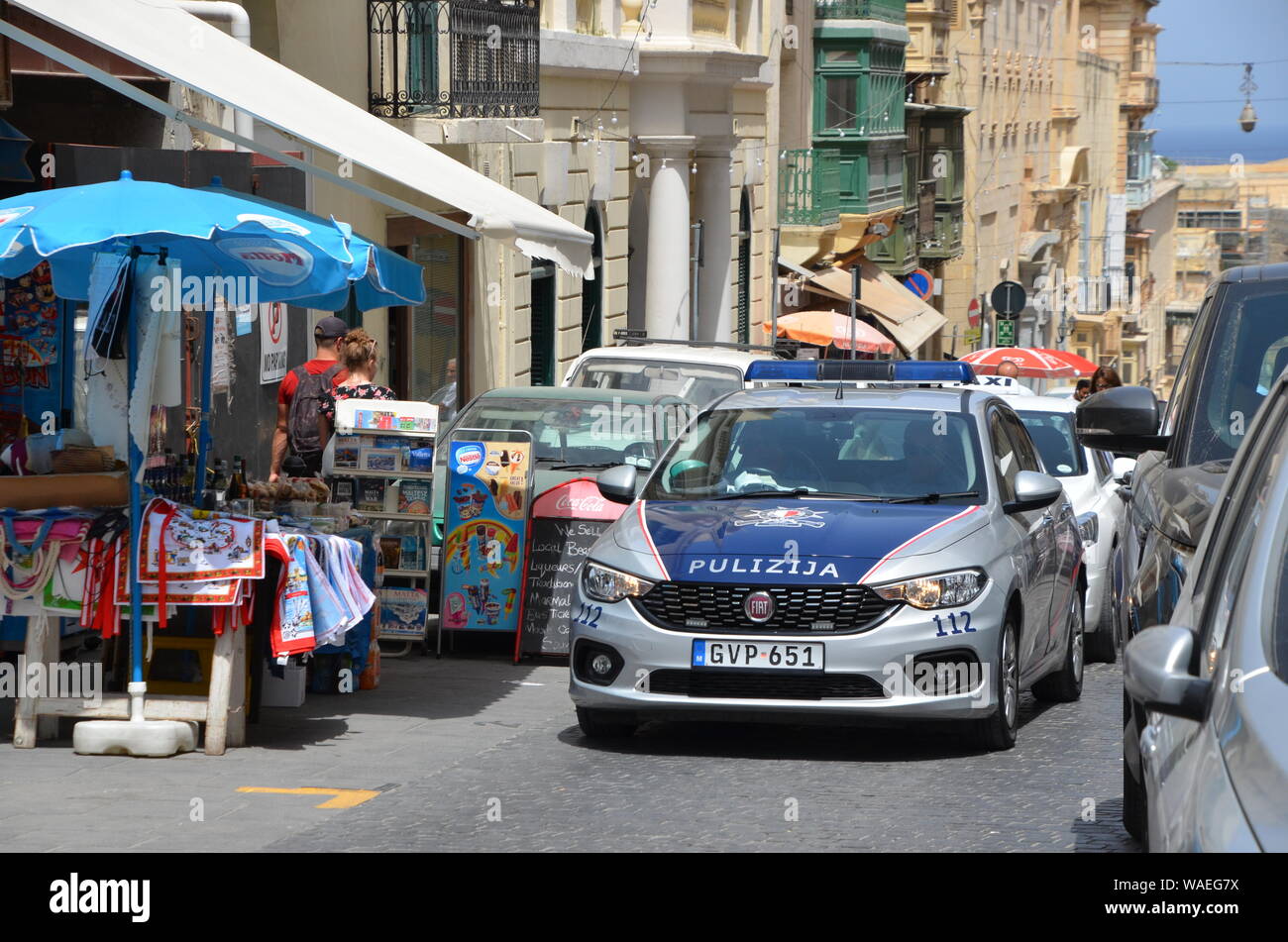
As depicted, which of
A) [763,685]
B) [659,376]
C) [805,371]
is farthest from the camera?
[659,376]

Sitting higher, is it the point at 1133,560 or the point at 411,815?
the point at 1133,560

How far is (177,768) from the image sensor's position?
27.9 ft

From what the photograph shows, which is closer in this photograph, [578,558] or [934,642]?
[934,642]

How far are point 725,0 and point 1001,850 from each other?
2548cm

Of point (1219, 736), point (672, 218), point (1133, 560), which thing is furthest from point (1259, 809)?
point (672, 218)

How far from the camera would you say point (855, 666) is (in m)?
8.59

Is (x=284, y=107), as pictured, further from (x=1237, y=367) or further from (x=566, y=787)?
(x=1237, y=367)

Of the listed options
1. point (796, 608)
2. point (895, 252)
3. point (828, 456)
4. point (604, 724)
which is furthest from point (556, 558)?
point (895, 252)

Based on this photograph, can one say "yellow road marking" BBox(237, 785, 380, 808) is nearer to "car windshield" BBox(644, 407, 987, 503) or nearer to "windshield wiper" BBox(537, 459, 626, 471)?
"car windshield" BBox(644, 407, 987, 503)

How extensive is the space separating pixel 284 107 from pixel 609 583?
2.84 m

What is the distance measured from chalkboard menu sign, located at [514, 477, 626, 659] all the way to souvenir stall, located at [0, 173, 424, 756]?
2.80m

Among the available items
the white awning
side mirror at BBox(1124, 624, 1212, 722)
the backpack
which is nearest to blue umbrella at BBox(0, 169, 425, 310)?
the white awning

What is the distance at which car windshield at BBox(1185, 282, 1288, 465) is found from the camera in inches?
309

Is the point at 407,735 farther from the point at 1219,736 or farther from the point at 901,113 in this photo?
the point at 901,113
